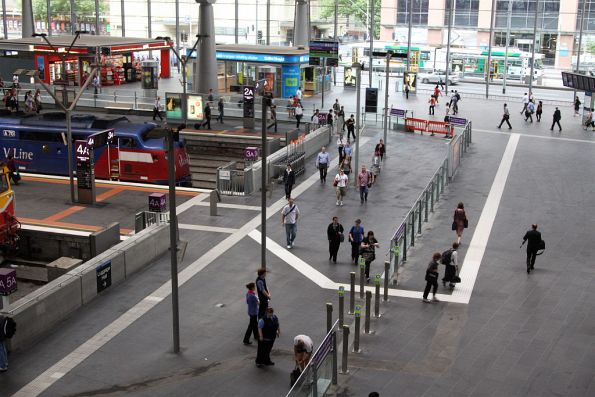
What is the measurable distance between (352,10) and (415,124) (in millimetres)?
17429

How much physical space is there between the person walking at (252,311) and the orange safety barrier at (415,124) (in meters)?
27.0

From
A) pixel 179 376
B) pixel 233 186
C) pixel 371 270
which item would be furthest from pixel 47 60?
pixel 179 376

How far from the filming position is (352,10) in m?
57.2

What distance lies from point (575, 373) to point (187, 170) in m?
21.7

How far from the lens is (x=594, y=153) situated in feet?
123

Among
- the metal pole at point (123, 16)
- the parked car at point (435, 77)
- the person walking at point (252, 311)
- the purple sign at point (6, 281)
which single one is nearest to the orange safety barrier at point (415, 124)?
the parked car at point (435, 77)

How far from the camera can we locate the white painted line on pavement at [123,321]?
15.2 metres

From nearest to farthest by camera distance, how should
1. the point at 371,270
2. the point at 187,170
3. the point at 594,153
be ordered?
1. the point at 371,270
2. the point at 187,170
3. the point at 594,153

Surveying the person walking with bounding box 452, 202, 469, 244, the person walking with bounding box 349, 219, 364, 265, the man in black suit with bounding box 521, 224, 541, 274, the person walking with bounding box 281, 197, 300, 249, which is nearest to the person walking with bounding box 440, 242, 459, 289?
the man in black suit with bounding box 521, 224, 541, 274

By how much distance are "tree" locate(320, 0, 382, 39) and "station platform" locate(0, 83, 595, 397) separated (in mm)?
28664

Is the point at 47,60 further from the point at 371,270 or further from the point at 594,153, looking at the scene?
the point at 371,270

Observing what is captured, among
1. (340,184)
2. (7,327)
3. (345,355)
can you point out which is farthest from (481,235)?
(7,327)

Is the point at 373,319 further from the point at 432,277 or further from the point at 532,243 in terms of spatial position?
the point at 532,243

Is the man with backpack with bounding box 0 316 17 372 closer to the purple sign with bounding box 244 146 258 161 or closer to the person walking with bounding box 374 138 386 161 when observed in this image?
the purple sign with bounding box 244 146 258 161
